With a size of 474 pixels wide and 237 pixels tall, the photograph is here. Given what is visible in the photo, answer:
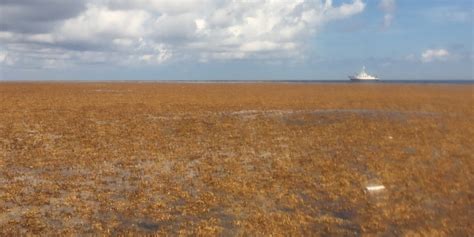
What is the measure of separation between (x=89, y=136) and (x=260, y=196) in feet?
49.2

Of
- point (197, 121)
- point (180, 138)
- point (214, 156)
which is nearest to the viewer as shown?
point (214, 156)

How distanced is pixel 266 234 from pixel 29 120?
2828 cm

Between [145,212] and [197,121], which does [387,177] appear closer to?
[145,212]

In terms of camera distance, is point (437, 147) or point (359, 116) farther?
point (359, 116)

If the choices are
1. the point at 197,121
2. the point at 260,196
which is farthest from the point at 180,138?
the point at 260,196

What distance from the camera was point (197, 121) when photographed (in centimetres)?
3375

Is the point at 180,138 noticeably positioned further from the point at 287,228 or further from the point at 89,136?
the point at 287,228

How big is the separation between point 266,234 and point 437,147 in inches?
587

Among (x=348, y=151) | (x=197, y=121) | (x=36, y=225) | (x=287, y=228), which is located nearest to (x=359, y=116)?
(x=197, y=121)

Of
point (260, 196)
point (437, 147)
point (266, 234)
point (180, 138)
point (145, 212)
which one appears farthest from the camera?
point (180, 138)

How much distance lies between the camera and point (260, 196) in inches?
546

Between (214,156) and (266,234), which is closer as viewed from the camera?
(266,234)

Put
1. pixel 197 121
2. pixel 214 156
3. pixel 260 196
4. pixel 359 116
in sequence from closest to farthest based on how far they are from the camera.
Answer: pixel 260 196
pixel 214 156
pixel 197 121
pixel 359 116

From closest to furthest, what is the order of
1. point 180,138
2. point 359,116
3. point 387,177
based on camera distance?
point 387,177, point 180,138, point 359,116
